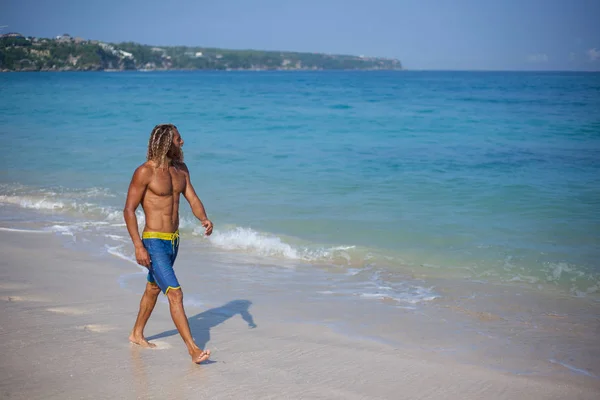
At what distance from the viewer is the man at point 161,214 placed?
14.4ft

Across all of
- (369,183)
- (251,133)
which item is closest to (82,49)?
(251,133)

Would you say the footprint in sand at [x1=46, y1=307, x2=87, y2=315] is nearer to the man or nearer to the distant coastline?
the man

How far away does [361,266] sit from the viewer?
768cm

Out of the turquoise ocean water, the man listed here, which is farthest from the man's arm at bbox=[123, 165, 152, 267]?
the turquoise ocean water

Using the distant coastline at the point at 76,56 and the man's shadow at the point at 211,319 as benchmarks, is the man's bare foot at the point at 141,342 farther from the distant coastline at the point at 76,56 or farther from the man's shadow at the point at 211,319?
the distant coastline at the point at 76,56

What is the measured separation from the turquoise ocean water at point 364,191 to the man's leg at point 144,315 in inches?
108

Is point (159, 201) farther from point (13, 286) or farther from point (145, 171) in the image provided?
point (13, 286)

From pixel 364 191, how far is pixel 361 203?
45.5 inches

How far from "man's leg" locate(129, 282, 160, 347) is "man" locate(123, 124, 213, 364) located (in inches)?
3.1

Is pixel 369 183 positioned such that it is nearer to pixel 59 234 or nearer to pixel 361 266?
pixel 361 266

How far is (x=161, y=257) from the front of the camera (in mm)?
4457

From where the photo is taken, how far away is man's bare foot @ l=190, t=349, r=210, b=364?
4.36m

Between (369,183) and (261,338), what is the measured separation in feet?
28.8

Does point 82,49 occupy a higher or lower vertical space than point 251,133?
higher
